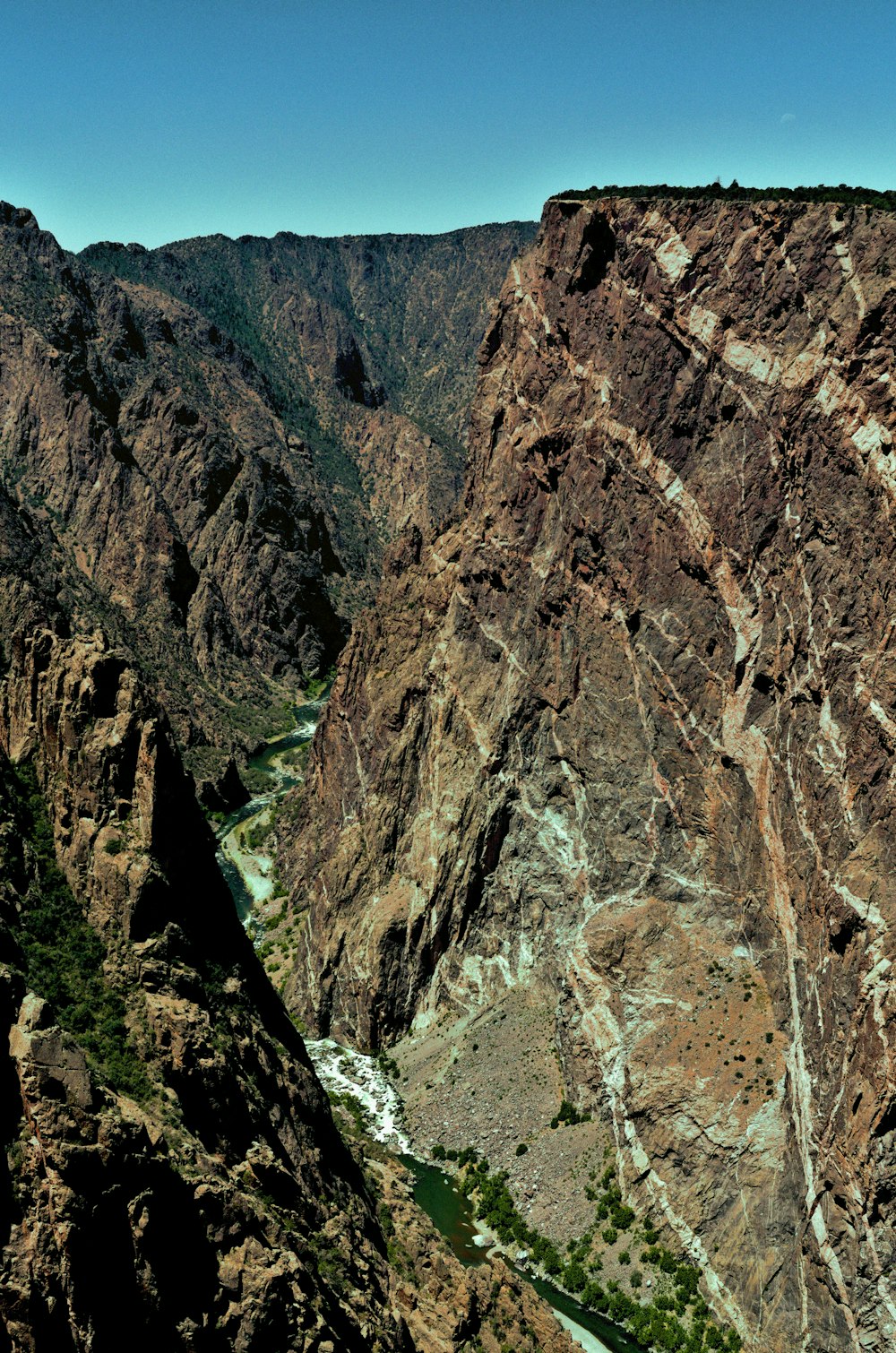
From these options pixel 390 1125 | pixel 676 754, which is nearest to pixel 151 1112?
pixel 390 1125

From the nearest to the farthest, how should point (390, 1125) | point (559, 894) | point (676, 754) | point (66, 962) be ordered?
point (66, 962) < point (676, 754) < point (390, 1125) < point (559, 894)

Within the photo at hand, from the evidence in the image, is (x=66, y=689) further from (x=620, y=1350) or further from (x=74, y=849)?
(x=620, y=1350)

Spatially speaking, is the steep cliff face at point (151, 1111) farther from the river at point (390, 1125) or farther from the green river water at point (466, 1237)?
the river at point (390, 1125)

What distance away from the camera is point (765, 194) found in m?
82.2

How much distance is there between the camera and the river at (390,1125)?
68.9m

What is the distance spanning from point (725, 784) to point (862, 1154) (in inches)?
1045

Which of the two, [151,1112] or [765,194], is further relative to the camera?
[765,194]

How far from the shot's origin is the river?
68875 millimetres

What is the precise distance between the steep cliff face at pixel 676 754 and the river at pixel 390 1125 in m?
4.01

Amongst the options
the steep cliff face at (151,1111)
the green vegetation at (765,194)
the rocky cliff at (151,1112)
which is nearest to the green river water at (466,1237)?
the rocky cliff at (151,1112)

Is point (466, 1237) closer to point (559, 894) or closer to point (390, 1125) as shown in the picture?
point (390, 1125)

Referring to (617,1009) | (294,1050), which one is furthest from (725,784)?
(294,1050)

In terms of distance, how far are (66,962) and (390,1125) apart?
4324 cm

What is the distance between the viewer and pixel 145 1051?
50.5m
